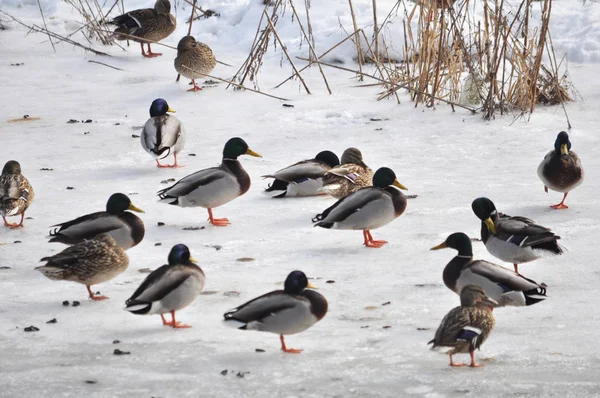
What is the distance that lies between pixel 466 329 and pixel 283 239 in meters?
2.69

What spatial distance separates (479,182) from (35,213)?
372 cm

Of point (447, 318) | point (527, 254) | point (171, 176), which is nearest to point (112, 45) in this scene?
point (171, 176)

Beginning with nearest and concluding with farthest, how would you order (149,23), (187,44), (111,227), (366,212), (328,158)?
(111,227) < (366,212) < (328,158) < (187,44) < (149,23)

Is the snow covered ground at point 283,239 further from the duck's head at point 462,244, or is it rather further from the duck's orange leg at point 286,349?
the duck's head at point 462,244

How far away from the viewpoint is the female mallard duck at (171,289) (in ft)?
18.6

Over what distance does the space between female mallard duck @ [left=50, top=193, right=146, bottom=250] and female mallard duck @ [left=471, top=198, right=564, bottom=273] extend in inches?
92.4

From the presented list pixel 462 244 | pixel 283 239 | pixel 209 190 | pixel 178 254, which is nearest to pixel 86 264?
pixel 178 254

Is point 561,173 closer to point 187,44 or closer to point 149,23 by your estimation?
point 187,44

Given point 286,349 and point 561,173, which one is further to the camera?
point 561,173

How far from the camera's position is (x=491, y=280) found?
19.3 feet

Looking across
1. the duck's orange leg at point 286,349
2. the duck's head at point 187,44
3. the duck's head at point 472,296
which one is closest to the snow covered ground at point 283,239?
the duck's orange leg at point 286,349

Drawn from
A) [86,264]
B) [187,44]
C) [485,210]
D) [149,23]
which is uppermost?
[149,23]

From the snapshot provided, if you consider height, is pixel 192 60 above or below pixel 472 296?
above

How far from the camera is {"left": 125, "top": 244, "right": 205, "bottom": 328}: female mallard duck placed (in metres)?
5.67
